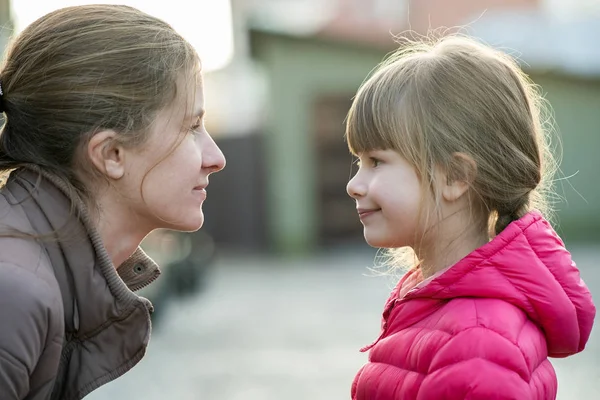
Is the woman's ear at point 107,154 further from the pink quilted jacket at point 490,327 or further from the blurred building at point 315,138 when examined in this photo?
the blurred building at point 315,138

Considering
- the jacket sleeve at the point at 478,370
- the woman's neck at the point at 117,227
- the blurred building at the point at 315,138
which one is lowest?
the blurred building at the point at 315,138

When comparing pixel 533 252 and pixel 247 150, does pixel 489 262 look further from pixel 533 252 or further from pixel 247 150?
pixel 247 150

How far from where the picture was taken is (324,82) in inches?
654

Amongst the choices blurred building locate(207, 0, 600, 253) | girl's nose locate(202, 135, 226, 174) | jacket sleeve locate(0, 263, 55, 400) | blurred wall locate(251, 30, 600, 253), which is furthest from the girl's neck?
blurred wall locate(251, 30, 600, 253)

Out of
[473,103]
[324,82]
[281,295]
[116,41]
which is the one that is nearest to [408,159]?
[473,103]

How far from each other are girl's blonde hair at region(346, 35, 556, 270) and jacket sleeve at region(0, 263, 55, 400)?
0.86 m

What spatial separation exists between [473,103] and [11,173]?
43.1 inches

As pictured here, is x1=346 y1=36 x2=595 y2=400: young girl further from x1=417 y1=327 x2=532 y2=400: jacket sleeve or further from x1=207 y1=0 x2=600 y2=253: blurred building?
x1=207 y1=0 x2=600 y2=253: blurred building

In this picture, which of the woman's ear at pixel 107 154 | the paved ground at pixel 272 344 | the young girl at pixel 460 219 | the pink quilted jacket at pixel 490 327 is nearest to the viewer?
the pink quilted jacket at pixel 490 327

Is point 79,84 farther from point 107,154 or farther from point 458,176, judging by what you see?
point 458,176

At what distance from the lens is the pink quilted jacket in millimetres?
1846

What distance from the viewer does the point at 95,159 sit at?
6.85 feet

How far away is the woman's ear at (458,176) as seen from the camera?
2.10 meters

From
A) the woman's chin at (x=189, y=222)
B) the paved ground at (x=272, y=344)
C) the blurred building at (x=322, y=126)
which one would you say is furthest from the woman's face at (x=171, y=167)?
the blurred building at (x=322, y=126)
